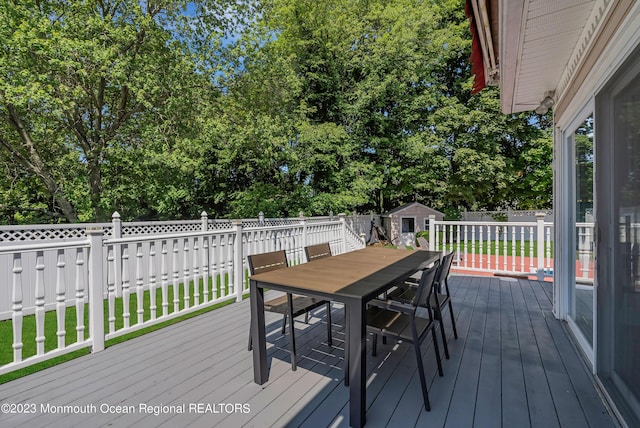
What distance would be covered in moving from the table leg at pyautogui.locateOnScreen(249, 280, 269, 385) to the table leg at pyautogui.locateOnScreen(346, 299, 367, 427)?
2.43ft

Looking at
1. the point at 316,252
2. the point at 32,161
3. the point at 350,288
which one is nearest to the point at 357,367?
the point at 350,288

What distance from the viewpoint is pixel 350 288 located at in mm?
2053

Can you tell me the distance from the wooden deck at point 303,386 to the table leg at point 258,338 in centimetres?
8

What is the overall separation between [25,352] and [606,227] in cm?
502

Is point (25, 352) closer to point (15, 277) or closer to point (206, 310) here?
point (15, 277)

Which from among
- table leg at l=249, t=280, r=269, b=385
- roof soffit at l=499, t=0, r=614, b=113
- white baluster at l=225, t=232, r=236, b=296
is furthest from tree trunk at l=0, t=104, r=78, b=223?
roof soffit at l=499, t=0, r=614, b=113

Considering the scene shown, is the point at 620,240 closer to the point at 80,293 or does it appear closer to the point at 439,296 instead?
the point at 439,296

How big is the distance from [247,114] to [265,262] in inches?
321

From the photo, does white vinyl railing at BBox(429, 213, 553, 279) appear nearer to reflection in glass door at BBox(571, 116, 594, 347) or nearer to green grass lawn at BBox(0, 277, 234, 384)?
reflection in glass door at BBox(571, 116, 594, 347)

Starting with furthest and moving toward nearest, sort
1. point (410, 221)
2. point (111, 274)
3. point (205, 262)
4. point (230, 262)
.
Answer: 1. point (410, 221)
2. point (230, 262)
3. point (205, 262)
4. point (111, 274)

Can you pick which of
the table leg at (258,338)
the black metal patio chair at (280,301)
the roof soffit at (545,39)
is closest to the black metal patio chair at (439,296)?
the black metal patio chair at (280,301)

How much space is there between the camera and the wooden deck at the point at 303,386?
1.89 meters

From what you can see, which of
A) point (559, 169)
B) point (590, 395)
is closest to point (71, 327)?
point (590, 395)

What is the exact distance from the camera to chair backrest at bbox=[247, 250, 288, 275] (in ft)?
9.39
